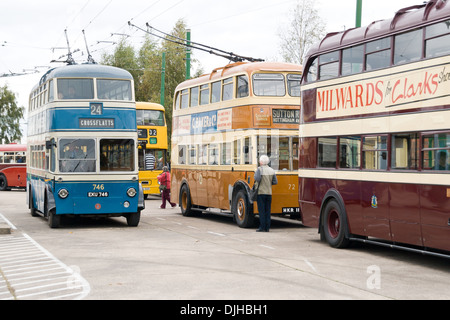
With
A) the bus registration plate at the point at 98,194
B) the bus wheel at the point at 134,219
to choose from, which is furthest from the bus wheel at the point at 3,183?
the bus registration plate at the point at 98,194

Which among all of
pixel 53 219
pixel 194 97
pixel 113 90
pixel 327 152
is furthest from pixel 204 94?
pixel 327 152

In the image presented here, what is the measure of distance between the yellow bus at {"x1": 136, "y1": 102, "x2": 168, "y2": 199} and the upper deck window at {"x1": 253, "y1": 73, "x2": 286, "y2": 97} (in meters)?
15.9

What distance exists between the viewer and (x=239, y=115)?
19.7m

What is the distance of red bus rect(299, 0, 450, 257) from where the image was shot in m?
11.6

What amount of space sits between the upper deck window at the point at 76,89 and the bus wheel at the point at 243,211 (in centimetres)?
442

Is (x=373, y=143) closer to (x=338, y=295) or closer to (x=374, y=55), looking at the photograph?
(x=374, y=55)

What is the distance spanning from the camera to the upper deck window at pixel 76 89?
64.2 feet

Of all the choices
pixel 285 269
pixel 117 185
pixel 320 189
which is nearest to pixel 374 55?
pixel 320 189

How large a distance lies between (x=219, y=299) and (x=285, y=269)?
9.59ft

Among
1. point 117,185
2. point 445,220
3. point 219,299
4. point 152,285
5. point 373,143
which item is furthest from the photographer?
point 117,185

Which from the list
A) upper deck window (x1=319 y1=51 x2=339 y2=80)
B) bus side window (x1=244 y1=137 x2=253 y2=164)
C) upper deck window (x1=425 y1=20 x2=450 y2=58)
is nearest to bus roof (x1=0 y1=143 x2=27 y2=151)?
bus side window (x1=244 y1=137 x2=253 y2=164)

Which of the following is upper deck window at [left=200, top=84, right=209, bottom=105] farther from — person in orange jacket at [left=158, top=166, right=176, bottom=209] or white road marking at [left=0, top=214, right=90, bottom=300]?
white road marking at [left=0, top=214, right=90, bottom=300]

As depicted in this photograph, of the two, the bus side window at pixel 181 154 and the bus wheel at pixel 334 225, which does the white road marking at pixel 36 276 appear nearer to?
the bus wheel at pixel 334 225

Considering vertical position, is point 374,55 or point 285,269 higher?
point 374,55
